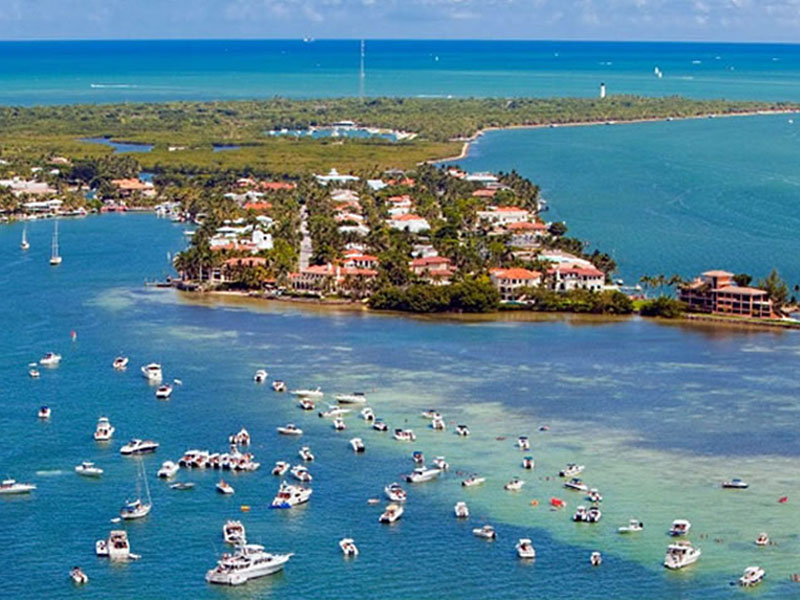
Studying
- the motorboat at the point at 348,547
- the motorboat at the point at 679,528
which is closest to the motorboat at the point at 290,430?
the motorboat at the point at 348,547

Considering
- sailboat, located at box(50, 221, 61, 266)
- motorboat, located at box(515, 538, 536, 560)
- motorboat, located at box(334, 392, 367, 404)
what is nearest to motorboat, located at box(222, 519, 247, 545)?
motorboat, located at box(515, 538, 536, 560)

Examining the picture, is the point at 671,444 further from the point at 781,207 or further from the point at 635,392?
the point at 781,207

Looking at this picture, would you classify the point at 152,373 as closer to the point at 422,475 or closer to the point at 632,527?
the point at 422,475

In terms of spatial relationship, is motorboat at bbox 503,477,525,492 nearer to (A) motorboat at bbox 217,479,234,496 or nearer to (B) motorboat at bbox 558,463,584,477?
(B) motorboat at bbox 558,463,584,477

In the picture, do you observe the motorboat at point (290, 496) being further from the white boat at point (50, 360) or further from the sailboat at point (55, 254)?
the sailboat at point (55, 254)

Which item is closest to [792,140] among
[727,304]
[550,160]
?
[550,160]

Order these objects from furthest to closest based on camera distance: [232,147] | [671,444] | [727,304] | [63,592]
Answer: [232,147] < [727,304] < [671,444] < [63,592]
